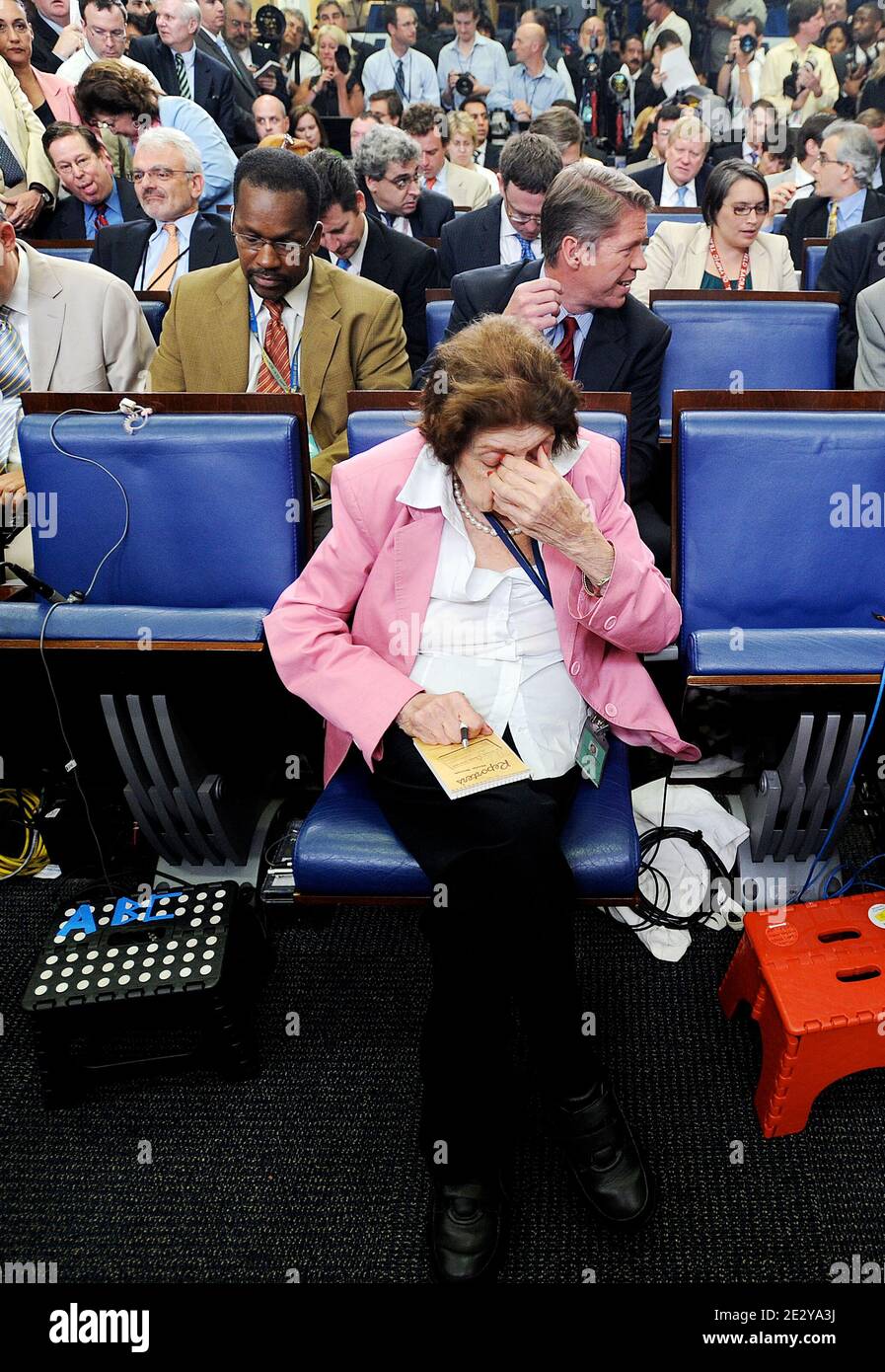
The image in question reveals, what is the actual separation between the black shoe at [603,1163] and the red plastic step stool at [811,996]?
23 centimetres

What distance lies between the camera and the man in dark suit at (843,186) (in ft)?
12.1

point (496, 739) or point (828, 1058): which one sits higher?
point (496, 739)

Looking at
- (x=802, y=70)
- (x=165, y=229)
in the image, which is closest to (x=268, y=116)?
(x=165, y=229)

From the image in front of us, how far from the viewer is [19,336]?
7.35ft

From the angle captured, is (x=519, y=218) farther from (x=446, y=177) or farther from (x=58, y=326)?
(x=446, y=177)

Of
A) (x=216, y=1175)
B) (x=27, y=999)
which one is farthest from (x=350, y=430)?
(x=216, y=1175)

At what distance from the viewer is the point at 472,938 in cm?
126

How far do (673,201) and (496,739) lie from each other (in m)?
4.01

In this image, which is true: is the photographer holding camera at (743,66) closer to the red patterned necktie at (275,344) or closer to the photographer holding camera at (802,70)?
the photographer holding camera at (802,70)

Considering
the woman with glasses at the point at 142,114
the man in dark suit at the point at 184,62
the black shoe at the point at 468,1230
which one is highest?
the man in dark suit at the point at 184,62

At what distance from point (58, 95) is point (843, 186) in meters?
3.35

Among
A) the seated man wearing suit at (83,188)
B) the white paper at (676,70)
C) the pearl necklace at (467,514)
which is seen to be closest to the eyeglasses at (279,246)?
the pearl necklace at (467,514)

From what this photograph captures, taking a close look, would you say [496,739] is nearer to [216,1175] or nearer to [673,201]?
[216,1175]

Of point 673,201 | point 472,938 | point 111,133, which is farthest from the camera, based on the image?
point 673,201
